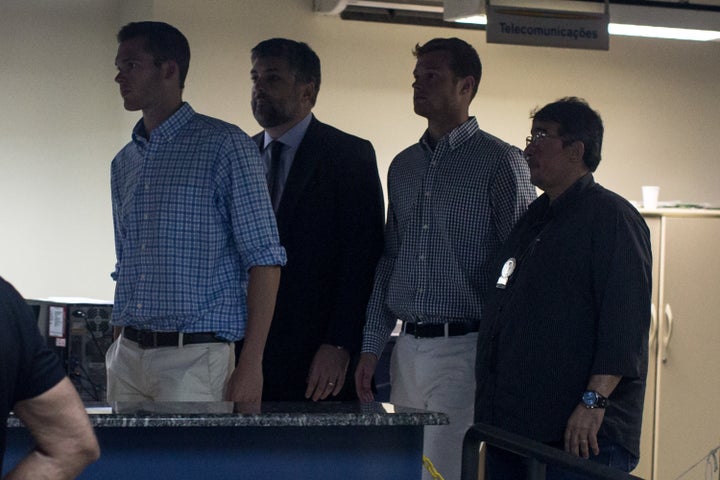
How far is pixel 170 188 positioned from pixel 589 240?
1.12 meters

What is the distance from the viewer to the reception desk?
2.28 m

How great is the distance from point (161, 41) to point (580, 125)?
46.8 inches

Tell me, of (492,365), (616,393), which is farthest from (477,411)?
(616,393)

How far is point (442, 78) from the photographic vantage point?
3.65 metres

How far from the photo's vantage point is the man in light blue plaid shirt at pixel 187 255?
2949mm

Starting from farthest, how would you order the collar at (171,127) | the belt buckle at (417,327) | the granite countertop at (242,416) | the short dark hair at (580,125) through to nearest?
the belt buckle at (417,327), the short dark hair at (580,125), the collar at (171,127), the granite countertop at (242,416)

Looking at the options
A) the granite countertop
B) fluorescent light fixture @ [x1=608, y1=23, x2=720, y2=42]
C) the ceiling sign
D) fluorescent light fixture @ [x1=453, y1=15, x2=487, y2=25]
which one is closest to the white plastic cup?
fluorescent light fixture @ [x1=608, y1=23, x2=720, y2=42]

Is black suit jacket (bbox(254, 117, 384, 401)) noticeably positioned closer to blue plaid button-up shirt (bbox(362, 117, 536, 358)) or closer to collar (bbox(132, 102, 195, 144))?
blue plaid button-up shirt (bbox(362, 117, 536, 358))

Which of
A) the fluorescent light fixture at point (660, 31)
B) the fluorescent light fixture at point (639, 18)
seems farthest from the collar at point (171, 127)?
the fluorescent light fixture at point (660, 31)

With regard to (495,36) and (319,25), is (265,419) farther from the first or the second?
(319,25)

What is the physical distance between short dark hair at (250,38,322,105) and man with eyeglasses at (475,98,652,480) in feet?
2.71

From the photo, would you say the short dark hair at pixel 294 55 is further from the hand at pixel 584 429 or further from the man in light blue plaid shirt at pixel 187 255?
the hand at pixel 584 429

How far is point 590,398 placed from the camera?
2.97m

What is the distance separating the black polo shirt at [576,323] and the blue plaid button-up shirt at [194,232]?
2.30ft
